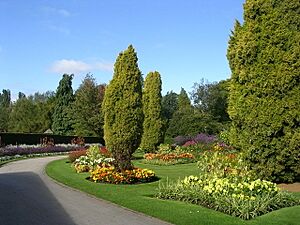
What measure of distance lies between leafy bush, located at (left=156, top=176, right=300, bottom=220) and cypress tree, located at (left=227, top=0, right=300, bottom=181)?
7.53ft

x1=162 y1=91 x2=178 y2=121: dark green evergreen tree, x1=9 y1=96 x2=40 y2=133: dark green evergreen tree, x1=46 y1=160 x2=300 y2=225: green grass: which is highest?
x1=162 y1=91 x2=178 y2=121: dark green evergreen tree

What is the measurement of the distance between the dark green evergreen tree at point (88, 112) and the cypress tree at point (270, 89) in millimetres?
39674

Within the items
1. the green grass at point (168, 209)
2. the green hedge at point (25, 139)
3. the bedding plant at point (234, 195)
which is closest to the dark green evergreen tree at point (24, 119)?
the green hedge at point (25, 139)

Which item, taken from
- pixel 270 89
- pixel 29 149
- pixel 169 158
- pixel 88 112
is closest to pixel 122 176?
pixel 270 89

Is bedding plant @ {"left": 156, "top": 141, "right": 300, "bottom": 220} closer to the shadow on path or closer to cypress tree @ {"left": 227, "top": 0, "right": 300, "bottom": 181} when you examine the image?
cypress tree @ {"left": 227, "top": 0, "right": 300, "bottom": 181}

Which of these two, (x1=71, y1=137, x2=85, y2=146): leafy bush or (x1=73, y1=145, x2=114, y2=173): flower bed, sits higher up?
(x1=71, y1=137, x2=85, y2=146): leafy bush

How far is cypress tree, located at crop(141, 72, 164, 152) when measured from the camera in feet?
94.0

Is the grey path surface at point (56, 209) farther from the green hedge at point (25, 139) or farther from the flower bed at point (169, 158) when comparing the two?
the green hedge at point (25, 139)

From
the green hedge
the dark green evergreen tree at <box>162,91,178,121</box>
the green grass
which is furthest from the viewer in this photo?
the dark green evergreen tree at <box>162,91,178,121</box>

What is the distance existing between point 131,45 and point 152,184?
600 centimetres

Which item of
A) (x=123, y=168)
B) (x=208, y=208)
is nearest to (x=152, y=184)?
(x=123, y=168)

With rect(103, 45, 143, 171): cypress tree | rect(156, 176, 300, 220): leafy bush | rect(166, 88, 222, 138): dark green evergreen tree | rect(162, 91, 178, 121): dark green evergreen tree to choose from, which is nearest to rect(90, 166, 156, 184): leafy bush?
rect(103, 45, 143, 171): cypress tree

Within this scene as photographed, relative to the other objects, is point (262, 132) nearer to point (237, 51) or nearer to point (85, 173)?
point (237, 51)

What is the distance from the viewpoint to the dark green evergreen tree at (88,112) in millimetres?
51875
